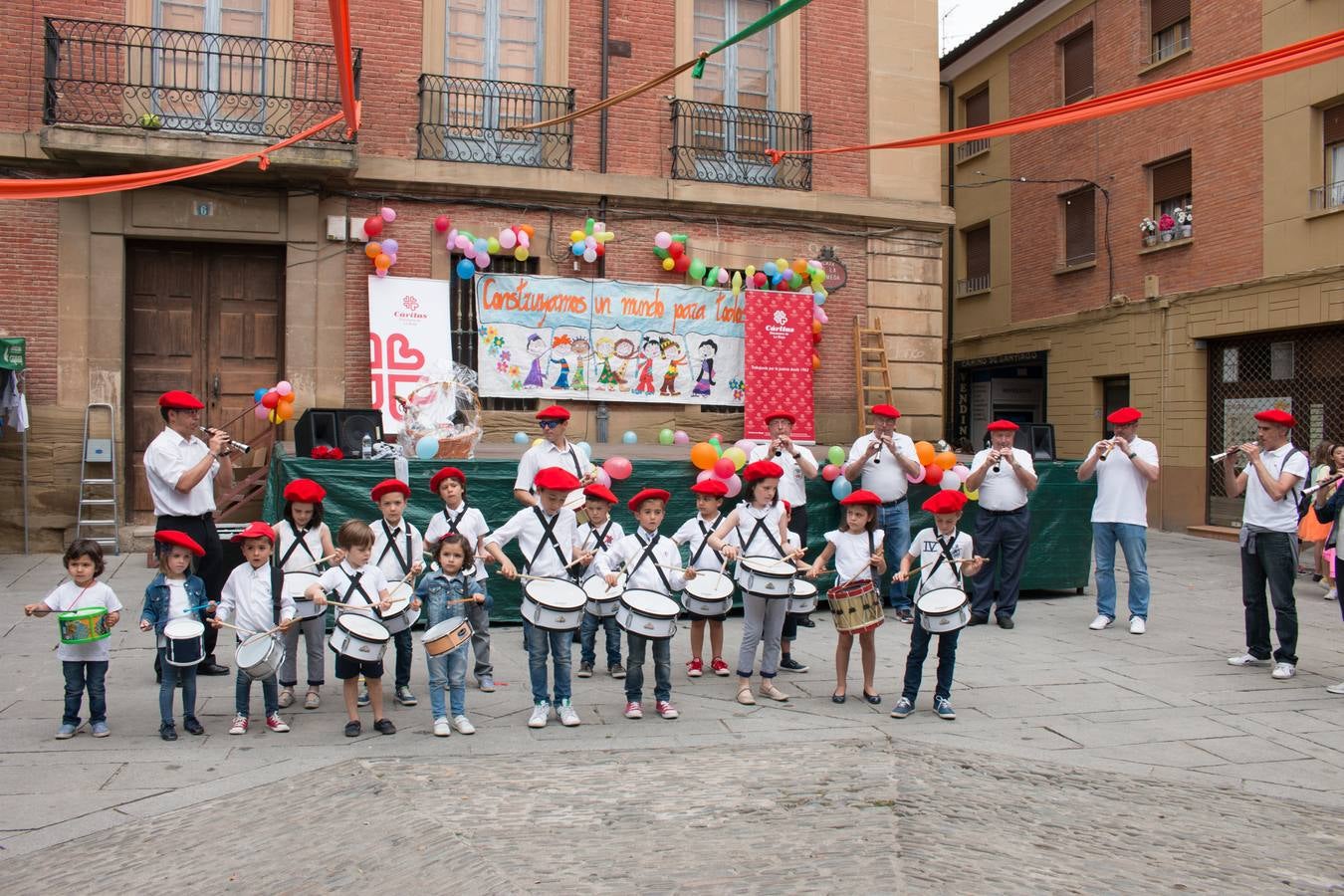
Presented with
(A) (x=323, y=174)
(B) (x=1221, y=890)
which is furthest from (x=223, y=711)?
(A) (x=323, y=174)

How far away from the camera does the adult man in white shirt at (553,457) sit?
8.41 metres

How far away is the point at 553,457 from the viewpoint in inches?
336

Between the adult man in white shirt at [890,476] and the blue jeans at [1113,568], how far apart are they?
166 centimetres

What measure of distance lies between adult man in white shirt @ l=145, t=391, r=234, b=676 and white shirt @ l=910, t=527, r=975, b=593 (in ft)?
15.4

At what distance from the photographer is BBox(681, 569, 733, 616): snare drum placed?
7.04 meters

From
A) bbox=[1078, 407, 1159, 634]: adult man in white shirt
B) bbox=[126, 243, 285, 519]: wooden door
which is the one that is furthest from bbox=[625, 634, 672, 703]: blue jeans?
bbox=[126, 243, 285, 519]: wooden door

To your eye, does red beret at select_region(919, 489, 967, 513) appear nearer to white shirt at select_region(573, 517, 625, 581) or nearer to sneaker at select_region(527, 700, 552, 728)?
white shirt at select_region(573, 517, 625, 581)

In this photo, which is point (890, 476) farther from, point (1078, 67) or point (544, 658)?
point (1078, 67)

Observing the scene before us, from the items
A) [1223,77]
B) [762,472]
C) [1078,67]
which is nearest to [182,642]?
[762,472]

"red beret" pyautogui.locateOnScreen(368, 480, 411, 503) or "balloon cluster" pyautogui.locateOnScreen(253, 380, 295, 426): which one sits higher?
"balloon cluster" pyautogui.locateOnScreen(253, 380, 295, 426)

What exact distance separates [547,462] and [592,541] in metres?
1.60

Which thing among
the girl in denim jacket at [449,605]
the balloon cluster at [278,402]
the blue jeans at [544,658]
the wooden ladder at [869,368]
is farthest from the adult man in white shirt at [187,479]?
the wooden ladder at [869,368]

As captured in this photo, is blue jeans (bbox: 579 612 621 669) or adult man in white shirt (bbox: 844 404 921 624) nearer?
blue jeans (bbox: 579 612 621 669)

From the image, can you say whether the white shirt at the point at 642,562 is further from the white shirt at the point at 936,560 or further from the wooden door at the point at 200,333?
A: the wooden door at the point at 200,333
